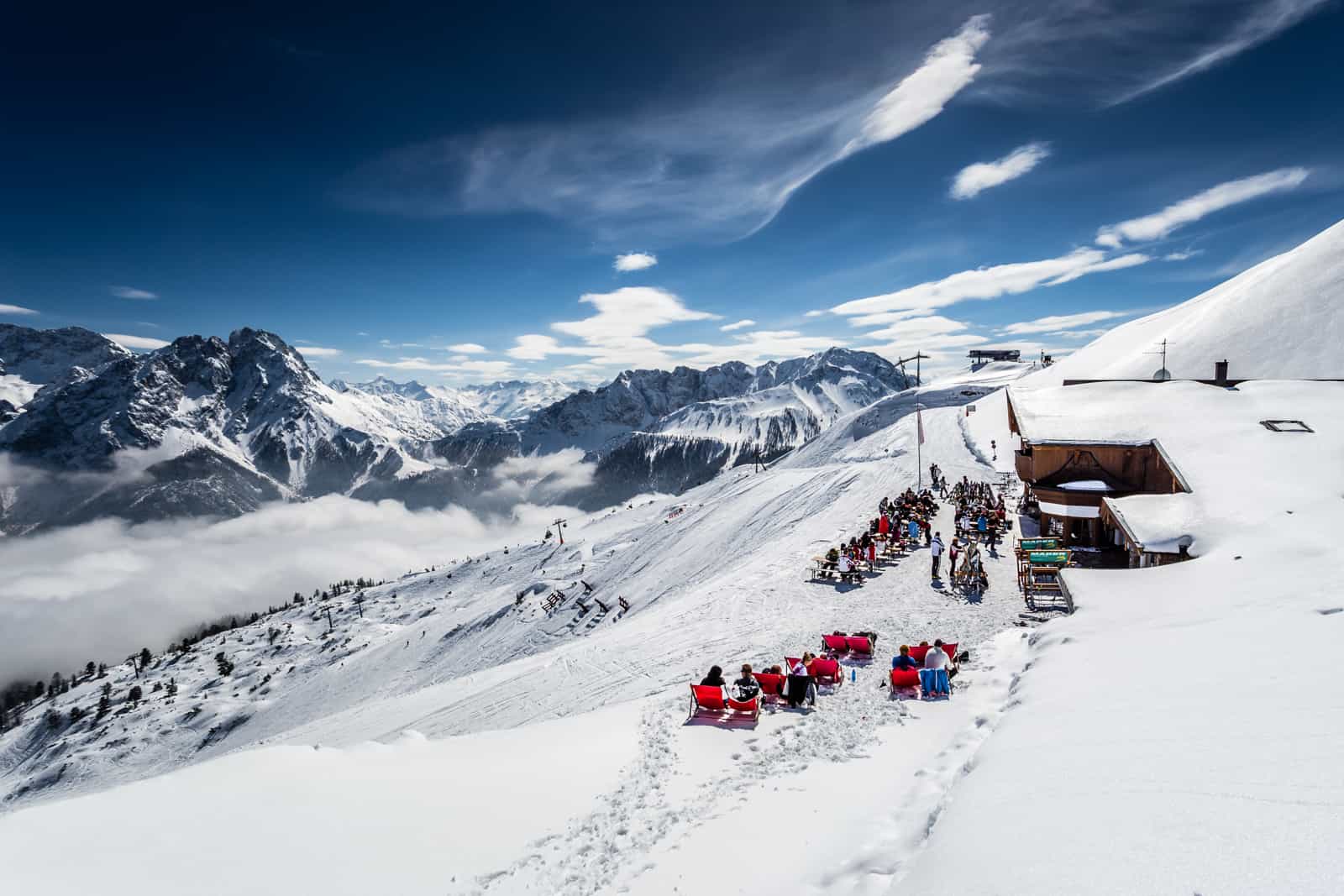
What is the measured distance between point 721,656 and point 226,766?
40.3 feet

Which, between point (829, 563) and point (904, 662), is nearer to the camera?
point (904, 662)

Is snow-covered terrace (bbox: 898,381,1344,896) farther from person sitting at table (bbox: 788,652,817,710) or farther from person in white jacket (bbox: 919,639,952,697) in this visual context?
person sitting at table (bbox: 788,652,817,710)

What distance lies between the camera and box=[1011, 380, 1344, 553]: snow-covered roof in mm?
16656

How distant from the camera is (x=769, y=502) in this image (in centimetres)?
5012

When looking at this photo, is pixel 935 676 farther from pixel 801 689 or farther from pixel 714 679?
pixel 714 679

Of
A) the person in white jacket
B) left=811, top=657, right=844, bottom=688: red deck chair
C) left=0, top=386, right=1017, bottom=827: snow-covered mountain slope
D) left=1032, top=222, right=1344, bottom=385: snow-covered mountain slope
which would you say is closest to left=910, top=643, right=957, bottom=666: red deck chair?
the person in white jacket

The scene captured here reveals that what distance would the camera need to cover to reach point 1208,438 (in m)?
22.8

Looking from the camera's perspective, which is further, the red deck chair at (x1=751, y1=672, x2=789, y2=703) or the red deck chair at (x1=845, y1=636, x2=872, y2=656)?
the red deck chair at (x1=845, y1=636, x2=872, y2=656)

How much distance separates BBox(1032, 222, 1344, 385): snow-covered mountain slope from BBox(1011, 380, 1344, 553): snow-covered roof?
25472 millimetres

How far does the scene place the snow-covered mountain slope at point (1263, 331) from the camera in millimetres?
46500

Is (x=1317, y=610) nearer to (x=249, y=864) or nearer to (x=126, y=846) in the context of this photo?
(x=249, y=864)

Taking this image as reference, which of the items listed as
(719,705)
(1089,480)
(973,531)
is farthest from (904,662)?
(1089,480)

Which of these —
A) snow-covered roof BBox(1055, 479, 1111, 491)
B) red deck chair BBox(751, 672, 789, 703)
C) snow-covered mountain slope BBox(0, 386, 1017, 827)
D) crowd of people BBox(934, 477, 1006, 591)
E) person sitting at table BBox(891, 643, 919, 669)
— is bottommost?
snow-covered mountain slope BBox(0, 386, 1017, 827)

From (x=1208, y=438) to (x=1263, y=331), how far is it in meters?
44.0
